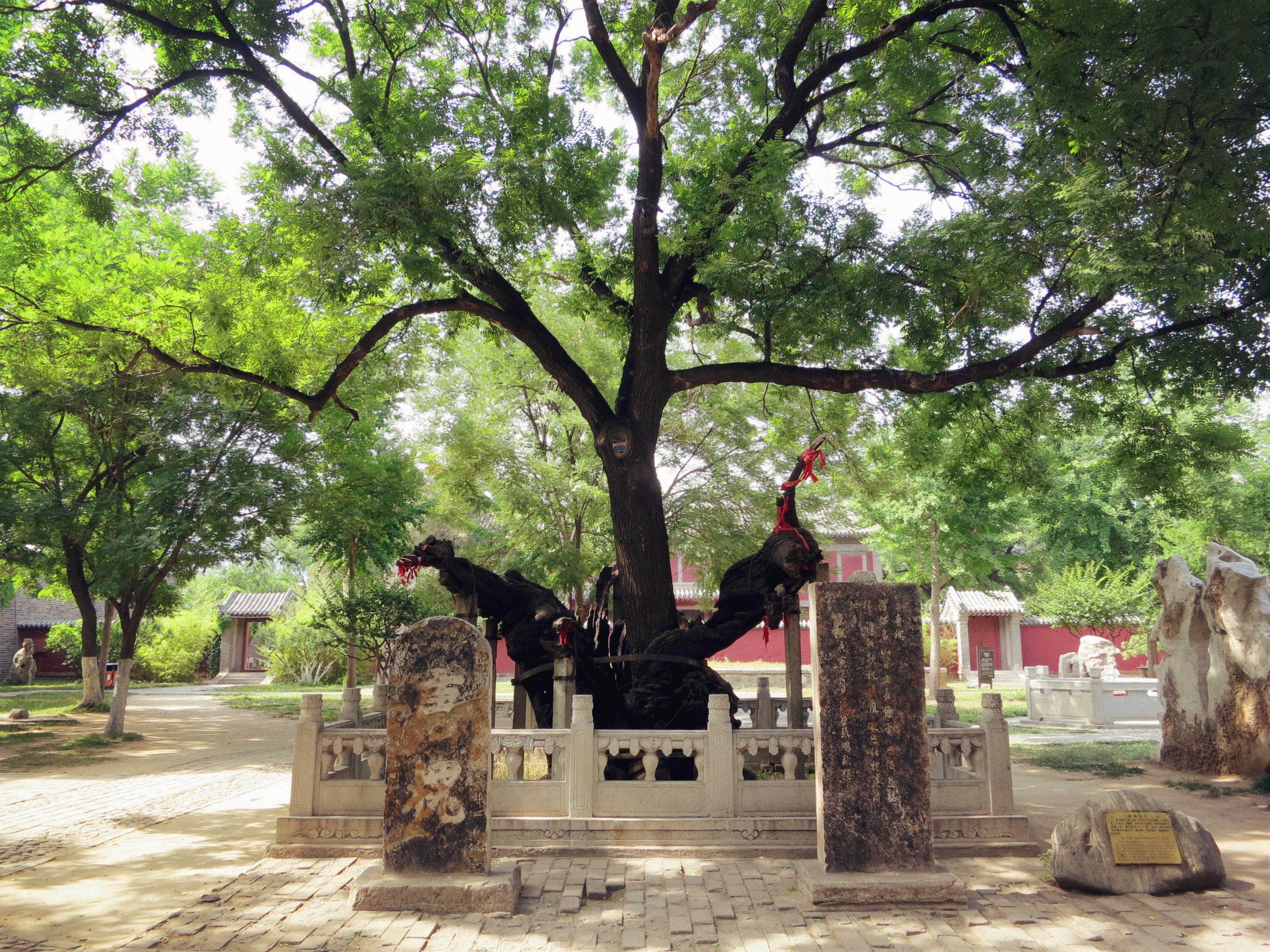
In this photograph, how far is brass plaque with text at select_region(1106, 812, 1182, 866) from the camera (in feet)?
20.0

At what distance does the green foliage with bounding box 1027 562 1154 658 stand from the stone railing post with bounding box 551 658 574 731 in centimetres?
2189

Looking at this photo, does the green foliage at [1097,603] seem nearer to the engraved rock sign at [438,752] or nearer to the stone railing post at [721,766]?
the stone railing post at [721,766]

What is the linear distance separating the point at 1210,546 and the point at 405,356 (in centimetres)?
1465

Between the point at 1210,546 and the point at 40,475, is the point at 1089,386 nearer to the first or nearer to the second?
the point at 1210,546

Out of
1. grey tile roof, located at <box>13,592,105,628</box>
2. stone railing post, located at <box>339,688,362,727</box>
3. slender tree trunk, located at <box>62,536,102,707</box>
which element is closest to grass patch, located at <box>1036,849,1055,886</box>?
stone railing post, located at <box>339,688,362,727</box>

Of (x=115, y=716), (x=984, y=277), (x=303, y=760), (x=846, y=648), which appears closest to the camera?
(x=846, y=648)

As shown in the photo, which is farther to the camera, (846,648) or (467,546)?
(467,546)

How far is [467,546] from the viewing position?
2298 centimetres

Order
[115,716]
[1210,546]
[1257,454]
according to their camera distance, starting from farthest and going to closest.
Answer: [1257,454]
[115,716]
[1210,546]

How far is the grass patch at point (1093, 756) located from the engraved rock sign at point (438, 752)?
990 cm

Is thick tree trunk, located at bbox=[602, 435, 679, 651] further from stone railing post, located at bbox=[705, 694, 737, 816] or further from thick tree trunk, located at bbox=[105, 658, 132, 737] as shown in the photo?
thick tree trunk, located at bbox=[105, 658, 132, 737]

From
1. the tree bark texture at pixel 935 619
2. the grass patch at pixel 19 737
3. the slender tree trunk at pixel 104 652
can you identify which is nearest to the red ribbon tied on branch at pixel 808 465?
the grass patch at pixel 19 737

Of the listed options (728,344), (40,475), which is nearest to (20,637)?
(40,475)

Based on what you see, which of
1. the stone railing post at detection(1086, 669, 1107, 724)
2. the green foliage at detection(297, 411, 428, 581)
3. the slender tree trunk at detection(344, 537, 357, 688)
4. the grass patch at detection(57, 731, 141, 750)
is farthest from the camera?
the slender tree trunk at detection(344, 537, 357, 688)
